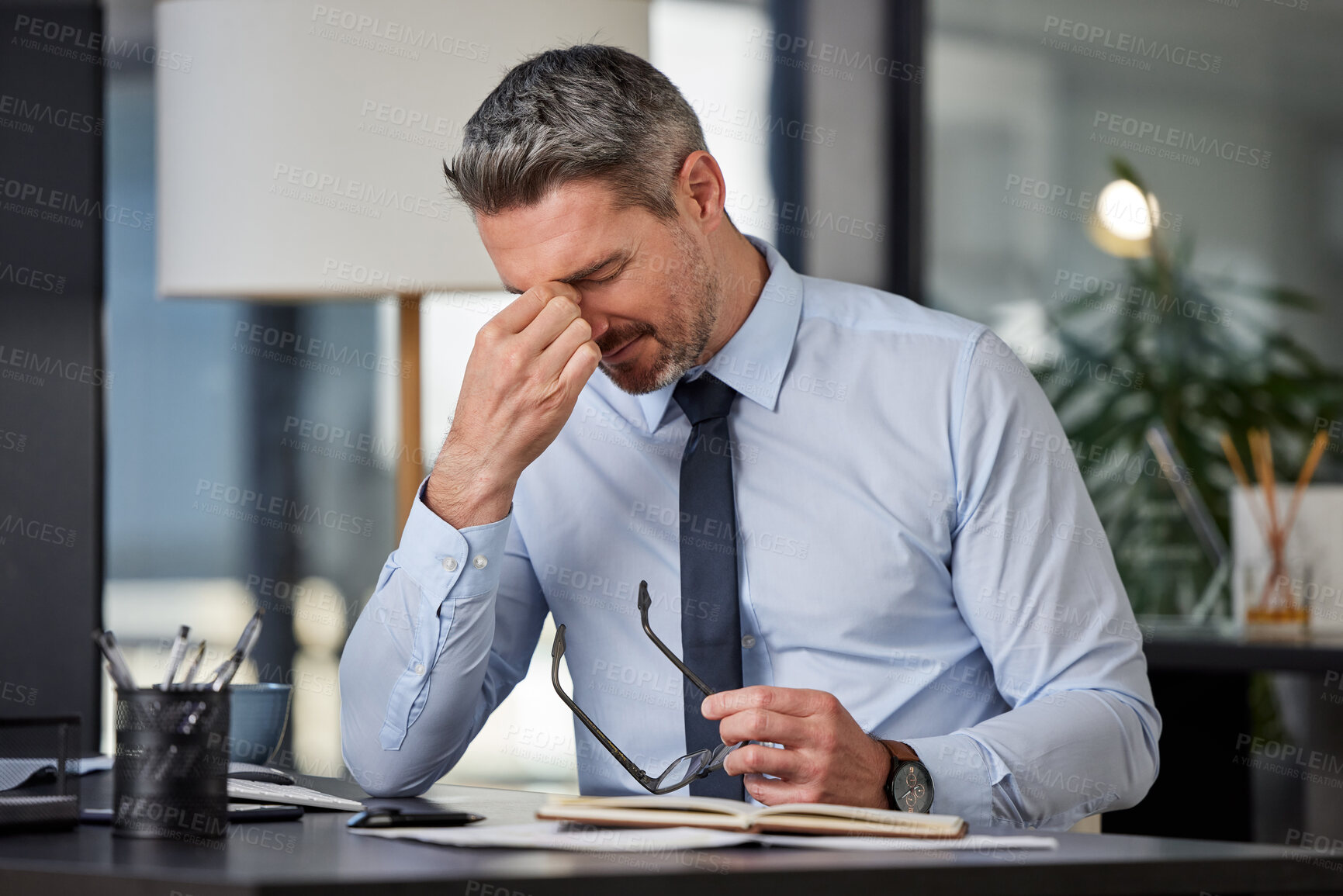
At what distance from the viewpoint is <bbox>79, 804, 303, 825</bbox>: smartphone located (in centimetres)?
104

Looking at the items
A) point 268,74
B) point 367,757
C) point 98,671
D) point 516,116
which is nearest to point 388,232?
point 268,74

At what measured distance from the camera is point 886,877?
767mm

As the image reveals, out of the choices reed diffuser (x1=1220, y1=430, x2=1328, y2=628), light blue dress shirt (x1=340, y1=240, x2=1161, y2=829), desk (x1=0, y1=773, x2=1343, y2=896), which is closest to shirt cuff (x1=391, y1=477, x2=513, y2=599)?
light blue dress shirt (x1=340, y1=240, x2=1161, y2=829)

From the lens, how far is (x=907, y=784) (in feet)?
3.67

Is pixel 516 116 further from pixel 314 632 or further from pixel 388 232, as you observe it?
pixel 314 632

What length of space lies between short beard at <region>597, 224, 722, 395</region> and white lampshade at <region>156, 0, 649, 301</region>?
452 mm

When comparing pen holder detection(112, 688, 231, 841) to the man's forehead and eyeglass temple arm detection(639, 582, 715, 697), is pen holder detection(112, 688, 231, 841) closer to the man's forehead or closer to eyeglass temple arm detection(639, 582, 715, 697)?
eyeglass temple arm detection(639, 582, 715, 697)

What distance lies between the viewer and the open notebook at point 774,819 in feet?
2.87

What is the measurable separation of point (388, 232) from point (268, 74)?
275 mm

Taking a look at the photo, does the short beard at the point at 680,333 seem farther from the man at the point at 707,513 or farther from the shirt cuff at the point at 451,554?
the shirt cuff at the point at 451,554

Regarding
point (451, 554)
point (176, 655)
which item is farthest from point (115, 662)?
point (451, 554)

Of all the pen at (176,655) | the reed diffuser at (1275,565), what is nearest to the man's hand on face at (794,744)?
the pen at (176,655)

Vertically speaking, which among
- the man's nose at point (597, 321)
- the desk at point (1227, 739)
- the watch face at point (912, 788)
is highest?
the man's nose at point (597, 321)

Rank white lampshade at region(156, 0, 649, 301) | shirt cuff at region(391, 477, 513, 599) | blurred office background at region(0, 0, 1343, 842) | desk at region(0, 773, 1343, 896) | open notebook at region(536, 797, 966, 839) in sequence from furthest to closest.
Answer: blurred office background at region(0, 0, 1343, 842)
white lampshade at region(156, 0, 649, 301)
shirt cuff at region(391, 477, 513, 599)
open notebook at region(536, 797, 966, 839)
desk at region(0, 773, 1343, 896)
